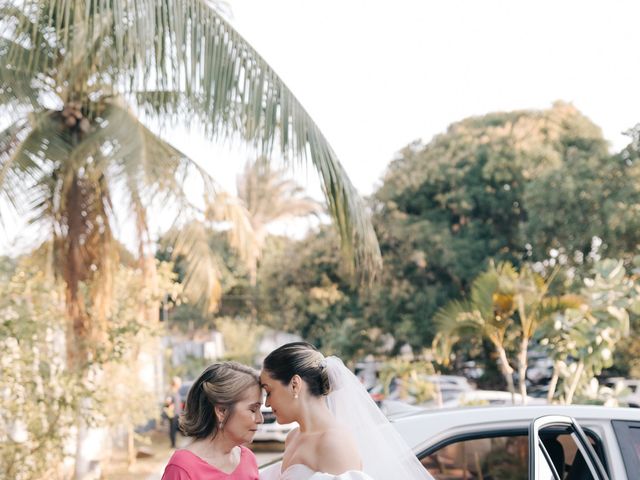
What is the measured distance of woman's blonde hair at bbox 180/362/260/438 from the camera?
3.49 m

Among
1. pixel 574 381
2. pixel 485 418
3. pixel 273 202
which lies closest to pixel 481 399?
pixel 574 381

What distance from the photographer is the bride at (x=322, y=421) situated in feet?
11.3

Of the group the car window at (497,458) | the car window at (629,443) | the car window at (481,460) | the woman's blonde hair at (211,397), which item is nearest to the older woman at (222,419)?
the woman's blonde hair at (211,397)

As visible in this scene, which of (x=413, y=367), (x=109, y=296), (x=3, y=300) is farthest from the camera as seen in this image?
(x=413, y=367)

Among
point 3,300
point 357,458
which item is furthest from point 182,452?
point 3,300

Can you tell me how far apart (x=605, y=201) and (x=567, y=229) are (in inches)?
58.3

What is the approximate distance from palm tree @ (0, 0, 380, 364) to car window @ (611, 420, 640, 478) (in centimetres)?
365

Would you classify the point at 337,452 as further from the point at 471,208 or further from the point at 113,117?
the point at 471,208

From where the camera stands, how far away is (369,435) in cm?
415

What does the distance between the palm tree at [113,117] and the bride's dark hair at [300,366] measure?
3.60 meters

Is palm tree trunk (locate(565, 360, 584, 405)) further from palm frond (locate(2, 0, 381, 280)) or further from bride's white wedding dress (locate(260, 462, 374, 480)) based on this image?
bride's white wedding dress (locate(260, 462, 374, 480))

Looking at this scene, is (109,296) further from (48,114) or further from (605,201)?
(605,201)

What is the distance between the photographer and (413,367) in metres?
21.9

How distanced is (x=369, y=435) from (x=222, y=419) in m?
0.94
